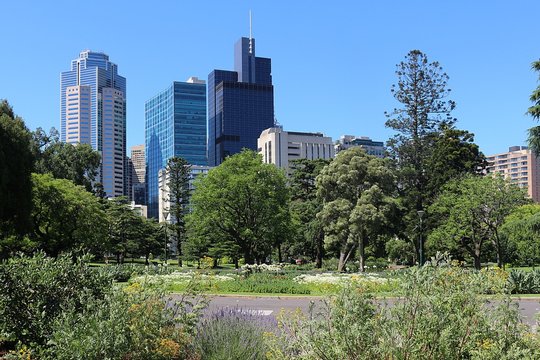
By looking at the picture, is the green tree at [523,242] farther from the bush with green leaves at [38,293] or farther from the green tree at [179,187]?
the green tree at [179,187]

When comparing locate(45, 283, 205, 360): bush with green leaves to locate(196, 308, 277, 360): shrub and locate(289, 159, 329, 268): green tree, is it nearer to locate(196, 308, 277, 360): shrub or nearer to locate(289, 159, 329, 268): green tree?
locate(196, 308, 277, 360): shrub

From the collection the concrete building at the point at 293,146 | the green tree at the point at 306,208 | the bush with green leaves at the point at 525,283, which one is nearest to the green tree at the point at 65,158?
the green tree at the point at 306,208

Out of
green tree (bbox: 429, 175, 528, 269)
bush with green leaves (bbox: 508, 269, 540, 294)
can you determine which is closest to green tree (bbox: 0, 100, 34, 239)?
bush with green leaves (bbox: 508, 269, 540, 294)

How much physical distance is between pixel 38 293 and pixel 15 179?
23355mm

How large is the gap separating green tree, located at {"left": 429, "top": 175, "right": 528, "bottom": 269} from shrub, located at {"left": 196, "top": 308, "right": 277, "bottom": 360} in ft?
104

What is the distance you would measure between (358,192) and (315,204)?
1478cm

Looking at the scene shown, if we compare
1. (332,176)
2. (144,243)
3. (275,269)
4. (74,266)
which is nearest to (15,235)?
(275,269)

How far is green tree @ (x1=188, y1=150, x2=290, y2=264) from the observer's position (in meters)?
41.0

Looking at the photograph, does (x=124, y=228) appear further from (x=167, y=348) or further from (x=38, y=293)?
(x=167, y=348)

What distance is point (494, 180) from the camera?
36.6m

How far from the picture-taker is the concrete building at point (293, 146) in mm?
177250

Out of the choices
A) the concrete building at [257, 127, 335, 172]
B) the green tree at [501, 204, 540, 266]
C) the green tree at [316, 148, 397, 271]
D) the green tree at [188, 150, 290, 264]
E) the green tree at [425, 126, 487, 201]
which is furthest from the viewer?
the concrete building at [257, 127, 335, 172]

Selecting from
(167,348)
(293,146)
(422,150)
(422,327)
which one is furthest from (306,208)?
(293,146)

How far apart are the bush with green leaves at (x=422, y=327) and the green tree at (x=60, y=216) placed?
1290 inches
